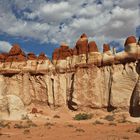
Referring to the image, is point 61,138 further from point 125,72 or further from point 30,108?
point 30,108

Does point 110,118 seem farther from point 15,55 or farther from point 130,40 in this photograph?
point 15,55

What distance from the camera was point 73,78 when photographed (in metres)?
42.4

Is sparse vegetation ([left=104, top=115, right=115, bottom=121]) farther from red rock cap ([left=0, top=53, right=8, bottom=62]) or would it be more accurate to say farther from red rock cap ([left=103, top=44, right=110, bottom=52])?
red rock cap ([left=0, top=53, right=8, bottom=62])

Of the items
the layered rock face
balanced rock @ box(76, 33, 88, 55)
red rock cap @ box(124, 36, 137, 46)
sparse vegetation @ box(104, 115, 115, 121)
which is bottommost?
sparse vegetation @ box(104, 115, 115, 121)

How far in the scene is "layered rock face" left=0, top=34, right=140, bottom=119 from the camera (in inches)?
1395

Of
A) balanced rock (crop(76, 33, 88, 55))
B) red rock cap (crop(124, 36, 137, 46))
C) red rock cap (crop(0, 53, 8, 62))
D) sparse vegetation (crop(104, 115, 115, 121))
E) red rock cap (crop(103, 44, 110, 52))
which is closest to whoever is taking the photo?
sparse vegetation (crop(104, 115, 115, 121))

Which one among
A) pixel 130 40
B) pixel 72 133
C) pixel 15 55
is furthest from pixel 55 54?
pixel 72 133

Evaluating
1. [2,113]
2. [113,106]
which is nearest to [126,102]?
[113,106]

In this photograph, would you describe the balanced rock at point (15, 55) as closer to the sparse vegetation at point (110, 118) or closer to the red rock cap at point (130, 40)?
the red rock cap at point (130, 40)

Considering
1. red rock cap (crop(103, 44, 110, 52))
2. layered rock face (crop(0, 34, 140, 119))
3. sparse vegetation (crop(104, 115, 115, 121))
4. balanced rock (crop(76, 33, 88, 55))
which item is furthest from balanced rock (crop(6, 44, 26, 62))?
sparse vegetation (crop(104, 115, 115, 121))

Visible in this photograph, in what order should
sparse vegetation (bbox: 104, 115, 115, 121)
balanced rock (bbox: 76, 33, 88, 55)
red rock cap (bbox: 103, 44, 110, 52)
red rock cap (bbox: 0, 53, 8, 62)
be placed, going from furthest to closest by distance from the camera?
red rock cap (bbox: 0, 53, 8, 62)
balanced rock (bbox: 76, 33, 88, 55)
red rock cap (bbox: 103, 44, 110, 52)
sparse vegetation (bbox: 104, 115, 115, 121)

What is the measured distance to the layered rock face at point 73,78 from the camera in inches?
1395

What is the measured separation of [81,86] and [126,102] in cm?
735

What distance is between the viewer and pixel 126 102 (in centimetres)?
3509
